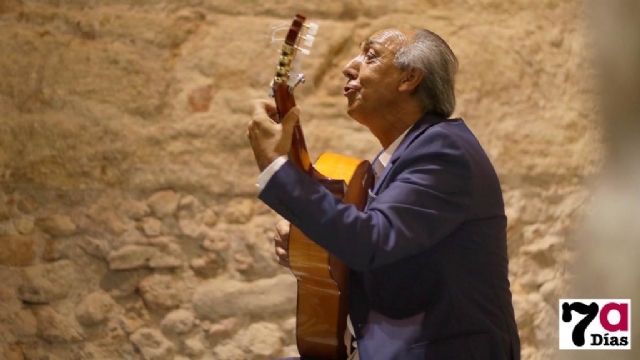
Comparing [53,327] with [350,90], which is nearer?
[350,90]

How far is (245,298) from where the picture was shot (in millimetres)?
2426

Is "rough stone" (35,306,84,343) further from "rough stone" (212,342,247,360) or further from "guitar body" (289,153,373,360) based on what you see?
"guitar body" (289,153,373,360)

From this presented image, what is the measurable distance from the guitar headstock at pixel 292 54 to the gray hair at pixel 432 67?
207mm

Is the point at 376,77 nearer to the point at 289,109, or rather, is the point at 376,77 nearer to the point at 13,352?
the point at 289,109

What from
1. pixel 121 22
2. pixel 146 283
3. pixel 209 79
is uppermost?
pixel 121 22

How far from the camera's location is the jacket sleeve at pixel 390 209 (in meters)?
1.32

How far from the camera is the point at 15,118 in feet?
7.70

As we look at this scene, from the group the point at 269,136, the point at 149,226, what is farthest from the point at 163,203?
the point at 269,136

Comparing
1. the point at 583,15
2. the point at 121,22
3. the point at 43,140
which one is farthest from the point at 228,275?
the point at 583,15

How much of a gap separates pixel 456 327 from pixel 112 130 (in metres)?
1.42

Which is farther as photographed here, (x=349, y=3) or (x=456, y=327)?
(x=349, y=3)

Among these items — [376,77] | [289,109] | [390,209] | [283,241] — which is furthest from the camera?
[283,241]

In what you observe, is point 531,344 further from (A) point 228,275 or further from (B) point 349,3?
(B) point 349,3

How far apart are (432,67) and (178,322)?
1.28 meters
